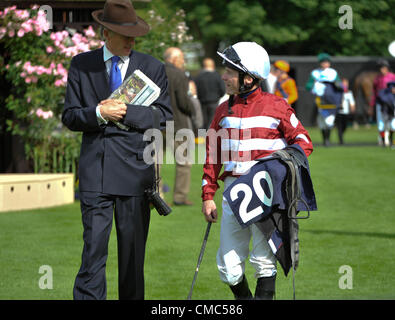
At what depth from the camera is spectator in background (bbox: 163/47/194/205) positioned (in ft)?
37.1

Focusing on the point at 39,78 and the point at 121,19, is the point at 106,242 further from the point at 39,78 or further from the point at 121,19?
the point at 39,78

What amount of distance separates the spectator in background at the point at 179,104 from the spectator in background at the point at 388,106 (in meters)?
9.89

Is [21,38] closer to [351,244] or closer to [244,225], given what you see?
[351,244]

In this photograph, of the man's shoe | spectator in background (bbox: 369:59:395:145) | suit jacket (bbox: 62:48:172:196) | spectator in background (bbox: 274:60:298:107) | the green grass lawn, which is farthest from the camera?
spectator in background (bbox: 369:59:395:145)

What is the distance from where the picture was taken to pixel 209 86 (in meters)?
20.2

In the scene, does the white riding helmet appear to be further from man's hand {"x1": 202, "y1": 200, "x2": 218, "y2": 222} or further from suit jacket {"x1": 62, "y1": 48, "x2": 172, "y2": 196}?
man's hand {"x1": 202, "y1": 200, "x2": 218, "y2": 222}

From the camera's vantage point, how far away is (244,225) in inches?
214

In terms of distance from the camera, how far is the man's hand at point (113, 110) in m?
5.39

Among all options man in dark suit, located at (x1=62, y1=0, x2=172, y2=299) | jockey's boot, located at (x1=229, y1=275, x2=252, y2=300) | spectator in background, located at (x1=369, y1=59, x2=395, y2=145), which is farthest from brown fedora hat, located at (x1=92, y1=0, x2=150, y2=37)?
spectator in background, located at (x1=369, y1=59, x2=395, y2=145)

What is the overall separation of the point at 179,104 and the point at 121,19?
586 cm

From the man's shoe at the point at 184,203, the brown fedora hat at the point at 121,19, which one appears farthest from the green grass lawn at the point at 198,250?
the brown fedora hat at the point at 121,19

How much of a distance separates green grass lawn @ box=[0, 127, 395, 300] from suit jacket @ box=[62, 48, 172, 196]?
1.73 meters

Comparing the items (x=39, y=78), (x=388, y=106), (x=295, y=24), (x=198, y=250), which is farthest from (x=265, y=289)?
(x=295, y=24)

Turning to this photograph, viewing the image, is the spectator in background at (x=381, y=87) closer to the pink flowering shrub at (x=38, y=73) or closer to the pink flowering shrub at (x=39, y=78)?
the pink flowering shrub at (x=39, y=78)
